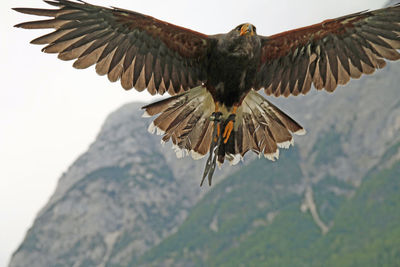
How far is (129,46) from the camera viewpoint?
10883mm

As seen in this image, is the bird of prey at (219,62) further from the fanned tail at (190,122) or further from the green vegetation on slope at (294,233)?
the green vegetation on slope at (294,233)

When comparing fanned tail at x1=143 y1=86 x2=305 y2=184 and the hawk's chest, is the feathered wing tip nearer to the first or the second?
fanned tail at x1=143 y1=86 x2=305 y2=184

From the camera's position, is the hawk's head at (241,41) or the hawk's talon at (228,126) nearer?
the hawk's head at (241,41)

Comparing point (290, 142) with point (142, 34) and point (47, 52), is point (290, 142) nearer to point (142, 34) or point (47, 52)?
point (142, 34)

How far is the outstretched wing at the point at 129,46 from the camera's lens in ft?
34.1

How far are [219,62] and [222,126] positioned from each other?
1.38 meters

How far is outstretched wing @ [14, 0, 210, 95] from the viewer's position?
34.1 ft

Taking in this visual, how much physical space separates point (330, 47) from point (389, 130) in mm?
187766

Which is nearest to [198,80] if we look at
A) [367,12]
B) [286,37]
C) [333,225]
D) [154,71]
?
[154,71]

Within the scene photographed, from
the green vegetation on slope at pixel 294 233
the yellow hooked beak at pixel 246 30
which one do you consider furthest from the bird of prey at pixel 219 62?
the green vegetation on slope at pixel 294 233

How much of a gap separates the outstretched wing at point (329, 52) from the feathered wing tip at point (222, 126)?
533mm

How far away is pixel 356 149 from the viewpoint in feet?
649

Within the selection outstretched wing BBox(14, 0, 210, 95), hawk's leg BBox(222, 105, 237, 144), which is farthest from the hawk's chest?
outstretched wing BBox(14, 0, 210, 95)

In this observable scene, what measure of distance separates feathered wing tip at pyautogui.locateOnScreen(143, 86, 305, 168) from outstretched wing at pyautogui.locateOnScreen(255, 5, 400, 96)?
533 millimetres
